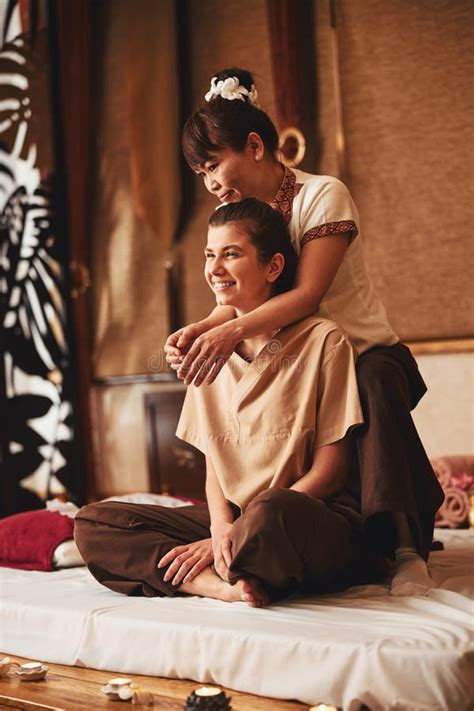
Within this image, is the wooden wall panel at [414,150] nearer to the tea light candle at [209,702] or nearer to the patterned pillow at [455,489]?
the patterned pillow at [455,489]

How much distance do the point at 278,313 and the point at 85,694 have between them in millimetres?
856

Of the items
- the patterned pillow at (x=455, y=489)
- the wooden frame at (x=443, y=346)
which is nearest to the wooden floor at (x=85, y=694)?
the patterned pillow at (x=455, y=489)

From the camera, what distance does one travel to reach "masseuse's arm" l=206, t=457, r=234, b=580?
1978 millimetres

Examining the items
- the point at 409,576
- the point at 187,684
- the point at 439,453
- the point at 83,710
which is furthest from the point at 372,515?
the point at 439,453

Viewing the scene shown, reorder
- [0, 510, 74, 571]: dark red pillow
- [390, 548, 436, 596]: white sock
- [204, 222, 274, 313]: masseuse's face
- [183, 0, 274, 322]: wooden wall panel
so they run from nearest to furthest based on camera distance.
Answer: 1. [390, 548, 436, 596]: white sock
2. [204, 222, 274, 313]: masseuse's face
3. [0, 510, 74, 571]: dark red pillow
4. [183, 0, 274, 322]: wooden wall panel

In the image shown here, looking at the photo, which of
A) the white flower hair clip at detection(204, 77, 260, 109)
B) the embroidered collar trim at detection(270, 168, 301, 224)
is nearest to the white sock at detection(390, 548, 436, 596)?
the embroidered collar trim at detection(270, 168, 301, 224)

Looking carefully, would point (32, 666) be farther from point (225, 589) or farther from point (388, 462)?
point (388, 462)

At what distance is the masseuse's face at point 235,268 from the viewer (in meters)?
2.15

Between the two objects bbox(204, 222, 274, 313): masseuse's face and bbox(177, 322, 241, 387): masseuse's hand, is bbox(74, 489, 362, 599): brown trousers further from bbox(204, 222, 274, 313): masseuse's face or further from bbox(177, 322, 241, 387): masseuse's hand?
bbox(204, 222, 274, 313): masseuse's face

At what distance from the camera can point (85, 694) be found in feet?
5.92

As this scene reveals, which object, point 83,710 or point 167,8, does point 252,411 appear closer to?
point 83,710

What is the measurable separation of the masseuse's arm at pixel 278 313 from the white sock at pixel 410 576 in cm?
56

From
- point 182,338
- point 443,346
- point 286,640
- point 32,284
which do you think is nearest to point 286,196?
point 182,338

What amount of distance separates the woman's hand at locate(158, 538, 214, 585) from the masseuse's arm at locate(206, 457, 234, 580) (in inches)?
1.6
